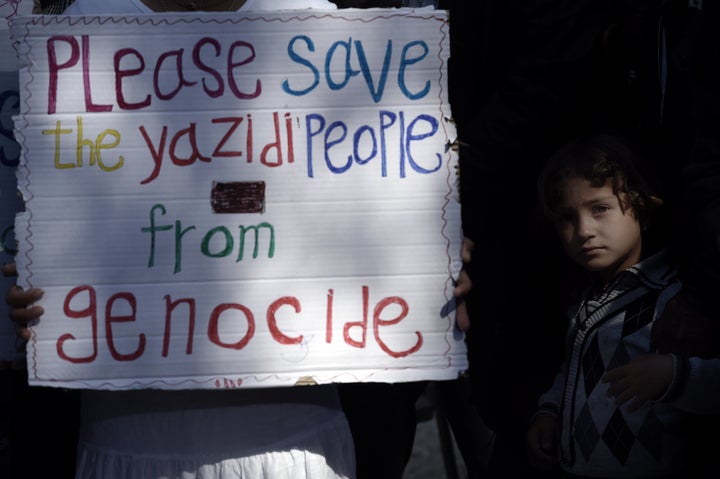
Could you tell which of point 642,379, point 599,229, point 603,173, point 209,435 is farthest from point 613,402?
point 209,435

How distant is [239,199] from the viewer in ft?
7.23

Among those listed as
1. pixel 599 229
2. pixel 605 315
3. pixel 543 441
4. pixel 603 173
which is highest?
pixel 603 173

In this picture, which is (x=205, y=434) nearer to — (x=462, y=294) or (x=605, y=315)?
(x=462, y=294)

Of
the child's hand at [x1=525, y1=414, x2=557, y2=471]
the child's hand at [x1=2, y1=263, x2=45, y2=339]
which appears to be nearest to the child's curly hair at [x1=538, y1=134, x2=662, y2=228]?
the child's hand at [x1=525, y1=414, x2=557, y2=471]

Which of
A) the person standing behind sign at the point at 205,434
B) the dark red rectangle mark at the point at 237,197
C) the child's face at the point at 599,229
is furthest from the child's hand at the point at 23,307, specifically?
the child's face at the point at 599,229

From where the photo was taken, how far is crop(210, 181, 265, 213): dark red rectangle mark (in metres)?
2.20

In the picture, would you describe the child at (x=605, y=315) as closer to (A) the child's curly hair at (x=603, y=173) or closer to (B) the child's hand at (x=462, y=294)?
(A) the child's curly hair at (x=603, y=173)

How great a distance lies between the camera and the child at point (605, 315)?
2.29 meters

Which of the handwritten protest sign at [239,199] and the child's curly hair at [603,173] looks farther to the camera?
the child's curly hair at [603,173]

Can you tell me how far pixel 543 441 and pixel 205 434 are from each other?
2.66 feet

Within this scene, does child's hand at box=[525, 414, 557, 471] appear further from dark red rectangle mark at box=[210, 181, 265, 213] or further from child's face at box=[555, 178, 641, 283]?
dark red rectangle mark at box=[210, 181, 265, 213]

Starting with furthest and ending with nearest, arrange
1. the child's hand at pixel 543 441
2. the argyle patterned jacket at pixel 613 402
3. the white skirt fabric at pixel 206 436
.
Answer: the child's hand at pixel 543 441
the argyle patterned jacket at pixel 613 402
the white skirt fabric at pixel 206 436

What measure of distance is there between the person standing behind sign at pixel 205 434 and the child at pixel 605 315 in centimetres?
53

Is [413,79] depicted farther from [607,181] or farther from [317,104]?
[607,181]
